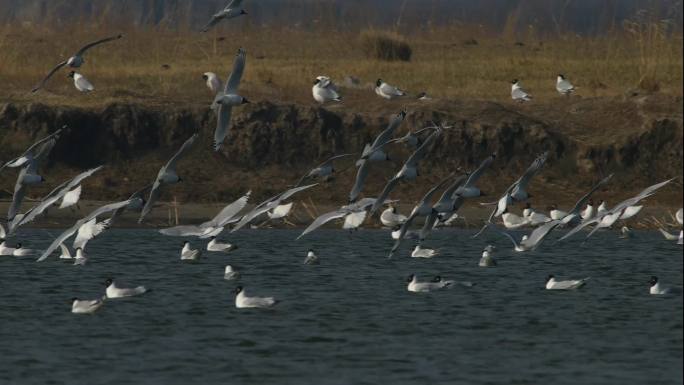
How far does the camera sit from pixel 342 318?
1888cm

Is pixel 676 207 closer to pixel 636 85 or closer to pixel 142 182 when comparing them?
pixel 636 85

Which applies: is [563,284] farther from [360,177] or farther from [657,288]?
[360,177]

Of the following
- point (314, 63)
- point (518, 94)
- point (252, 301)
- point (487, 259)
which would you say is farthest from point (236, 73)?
point (314, 63)

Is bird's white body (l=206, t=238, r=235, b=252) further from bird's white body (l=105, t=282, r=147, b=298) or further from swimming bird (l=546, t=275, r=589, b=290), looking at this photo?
swimming bird (l=546, t=275, r=589, b=290)

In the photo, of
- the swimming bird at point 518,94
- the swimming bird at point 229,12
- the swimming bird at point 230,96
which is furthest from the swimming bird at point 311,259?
the swimming bird at point 518,94

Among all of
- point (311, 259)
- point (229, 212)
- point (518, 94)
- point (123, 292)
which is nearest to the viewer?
point (123, 292)

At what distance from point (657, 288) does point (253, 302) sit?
499 centimetres

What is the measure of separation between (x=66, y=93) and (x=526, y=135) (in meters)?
7.79

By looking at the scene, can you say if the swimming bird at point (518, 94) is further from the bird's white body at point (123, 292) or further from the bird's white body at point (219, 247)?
the bird's white body at point (123, 292)

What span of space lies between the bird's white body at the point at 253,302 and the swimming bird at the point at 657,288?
15.5ft

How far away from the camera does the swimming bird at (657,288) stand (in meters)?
20.6

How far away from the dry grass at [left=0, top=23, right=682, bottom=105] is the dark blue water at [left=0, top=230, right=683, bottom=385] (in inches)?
188

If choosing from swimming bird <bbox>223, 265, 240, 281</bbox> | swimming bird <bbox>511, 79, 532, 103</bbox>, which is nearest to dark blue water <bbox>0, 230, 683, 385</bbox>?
swimming bird <bbox>223, 265, 240, 281</bbox>

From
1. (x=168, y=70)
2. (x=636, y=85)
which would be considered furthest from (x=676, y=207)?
(x=168, y=70)
